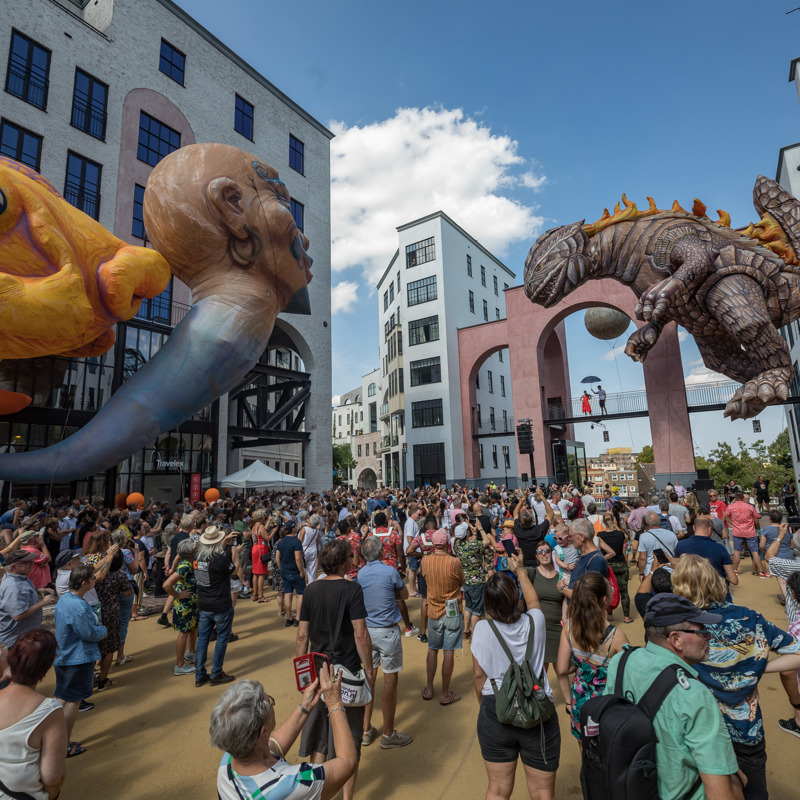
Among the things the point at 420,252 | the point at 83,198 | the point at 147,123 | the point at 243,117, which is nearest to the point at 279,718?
the point at 83,198

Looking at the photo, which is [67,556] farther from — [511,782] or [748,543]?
[748,543]

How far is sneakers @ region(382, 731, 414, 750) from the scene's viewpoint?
13.4ft

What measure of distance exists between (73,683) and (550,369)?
2893 centimetres

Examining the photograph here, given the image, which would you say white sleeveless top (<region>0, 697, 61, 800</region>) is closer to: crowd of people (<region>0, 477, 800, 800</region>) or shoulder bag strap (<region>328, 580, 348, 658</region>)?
crowd of people (<region>0, 477, 800, 800</region>)

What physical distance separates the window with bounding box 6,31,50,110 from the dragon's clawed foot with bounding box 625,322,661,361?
19.7 m

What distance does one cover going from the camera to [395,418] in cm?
3797

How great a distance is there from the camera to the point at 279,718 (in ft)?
15.4

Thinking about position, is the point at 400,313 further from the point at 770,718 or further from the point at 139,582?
the point at 770,718

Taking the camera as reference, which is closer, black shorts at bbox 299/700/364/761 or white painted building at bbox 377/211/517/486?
black shorts at bbox 299/700/364/761

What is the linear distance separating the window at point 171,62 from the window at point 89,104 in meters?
2.73

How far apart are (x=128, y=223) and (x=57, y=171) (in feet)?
7.80

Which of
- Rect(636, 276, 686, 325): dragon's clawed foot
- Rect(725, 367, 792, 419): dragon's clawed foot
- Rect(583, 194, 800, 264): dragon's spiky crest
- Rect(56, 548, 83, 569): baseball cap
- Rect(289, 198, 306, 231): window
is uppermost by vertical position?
Rect(289, 198, 306, 231): window

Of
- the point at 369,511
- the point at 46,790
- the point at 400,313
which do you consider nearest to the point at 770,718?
the point at 46,790

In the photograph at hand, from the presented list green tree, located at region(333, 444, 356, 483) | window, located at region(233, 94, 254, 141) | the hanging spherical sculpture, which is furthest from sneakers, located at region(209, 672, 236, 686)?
green tree, located at region(333, 444, 356, 483)
